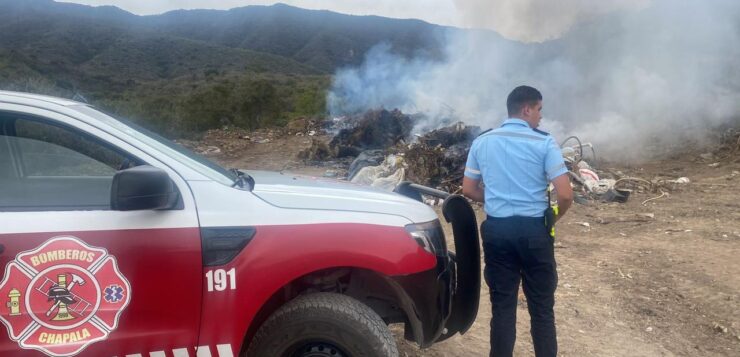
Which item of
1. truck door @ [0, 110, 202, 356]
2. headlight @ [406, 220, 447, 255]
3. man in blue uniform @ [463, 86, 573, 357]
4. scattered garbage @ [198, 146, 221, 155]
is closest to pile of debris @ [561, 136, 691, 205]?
man in blue uniform @ [463, 86, 573, 357]

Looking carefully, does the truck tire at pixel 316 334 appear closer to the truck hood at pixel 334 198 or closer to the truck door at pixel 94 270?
the truck door at pixel 94 270

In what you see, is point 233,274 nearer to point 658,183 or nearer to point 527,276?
point 527,276

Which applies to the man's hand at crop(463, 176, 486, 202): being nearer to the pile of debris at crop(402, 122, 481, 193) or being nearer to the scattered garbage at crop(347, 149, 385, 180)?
the pile of debris at crop(402, 122, 481, 193)

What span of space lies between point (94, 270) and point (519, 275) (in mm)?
2261

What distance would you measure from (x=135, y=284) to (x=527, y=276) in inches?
81.8

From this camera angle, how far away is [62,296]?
220 cm

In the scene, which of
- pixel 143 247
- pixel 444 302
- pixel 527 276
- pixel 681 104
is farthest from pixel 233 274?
pixel 681 104

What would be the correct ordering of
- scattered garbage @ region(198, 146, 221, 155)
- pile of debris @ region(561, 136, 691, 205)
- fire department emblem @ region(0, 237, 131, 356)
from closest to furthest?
fire department emblem @ region(0, 237, 131, 356)
pile of debris @ region(561, 136, 691, 205)
scattered garbage @ region(198, 146, 221, 155)

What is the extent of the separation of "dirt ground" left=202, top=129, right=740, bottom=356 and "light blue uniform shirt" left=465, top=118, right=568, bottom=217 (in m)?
1.27

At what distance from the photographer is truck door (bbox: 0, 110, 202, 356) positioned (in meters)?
2.15

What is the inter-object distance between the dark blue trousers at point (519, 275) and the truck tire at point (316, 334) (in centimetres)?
97

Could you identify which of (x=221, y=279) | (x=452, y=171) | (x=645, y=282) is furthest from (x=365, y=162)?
(x=221, y=279)

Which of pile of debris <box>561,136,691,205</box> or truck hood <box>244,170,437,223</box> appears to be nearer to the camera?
truck hood <box>244,170,437,223</box>

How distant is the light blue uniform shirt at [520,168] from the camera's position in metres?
3.05
